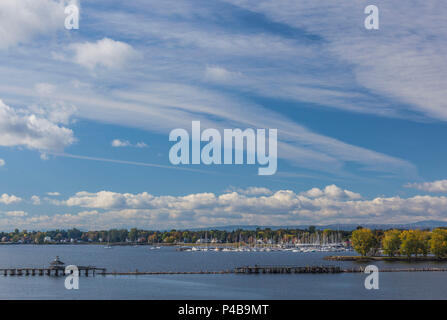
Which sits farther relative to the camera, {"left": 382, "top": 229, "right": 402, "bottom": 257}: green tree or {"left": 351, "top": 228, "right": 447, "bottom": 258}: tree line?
{"left": 382, "top": 229, "right": 402, "bottom": 257}: green tree

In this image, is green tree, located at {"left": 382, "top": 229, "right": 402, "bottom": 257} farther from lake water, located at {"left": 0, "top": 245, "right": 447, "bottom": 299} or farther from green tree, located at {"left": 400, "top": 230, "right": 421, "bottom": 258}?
lake water, located at {"left": 0, "top": 245, "right": 447, "bottom": 299}

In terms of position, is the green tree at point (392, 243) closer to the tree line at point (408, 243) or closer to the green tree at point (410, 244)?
the tree line at point (408, 243)

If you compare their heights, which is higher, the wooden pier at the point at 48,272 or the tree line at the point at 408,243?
the tree line at the point at 408,243

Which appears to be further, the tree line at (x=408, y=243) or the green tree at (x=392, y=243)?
the green tree at (x=392, y=243)

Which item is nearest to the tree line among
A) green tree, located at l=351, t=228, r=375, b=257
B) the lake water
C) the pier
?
green tree, located at l=351, t=228, r=375, b=257

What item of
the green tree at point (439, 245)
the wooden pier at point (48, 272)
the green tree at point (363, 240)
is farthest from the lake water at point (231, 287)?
the green tree at point (363, 240)

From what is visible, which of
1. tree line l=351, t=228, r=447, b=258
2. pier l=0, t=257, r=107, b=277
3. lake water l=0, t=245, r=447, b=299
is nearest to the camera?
lake water l=0, t=245, r=447, b=299

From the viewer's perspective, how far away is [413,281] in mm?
104000

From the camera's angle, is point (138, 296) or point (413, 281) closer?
point (138, 296)

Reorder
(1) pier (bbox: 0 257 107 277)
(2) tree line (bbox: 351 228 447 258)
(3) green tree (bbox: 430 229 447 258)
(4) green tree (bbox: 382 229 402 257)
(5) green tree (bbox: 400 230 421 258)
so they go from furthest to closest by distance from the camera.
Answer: (4) green tree (bbox: 382 229 402 257)
(5) green tree (bbox: 400 230 421 258)
(2) tree line (bbox: 351 228 447 258)
(3) green tree (bbox: 430 229 447 258)
(1) pier (bbox: 0 257 107 277)

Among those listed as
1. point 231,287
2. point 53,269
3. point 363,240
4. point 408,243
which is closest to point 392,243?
point 408,243

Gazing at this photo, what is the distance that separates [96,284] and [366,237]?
103 meters
